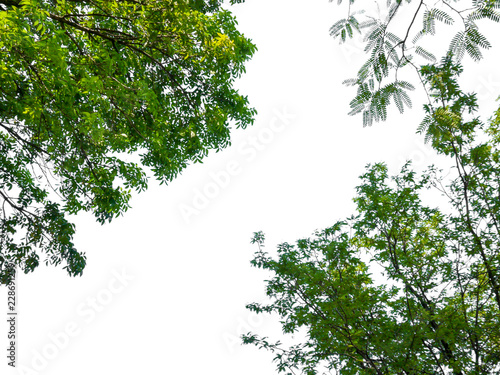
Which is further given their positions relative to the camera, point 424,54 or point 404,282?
point 404,282

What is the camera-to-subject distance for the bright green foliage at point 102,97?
3.69 m

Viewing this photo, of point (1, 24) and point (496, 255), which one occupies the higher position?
point (496, 255)

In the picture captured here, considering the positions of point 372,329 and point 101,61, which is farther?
point 372,329

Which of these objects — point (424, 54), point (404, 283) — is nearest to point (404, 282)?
point (404, 283)

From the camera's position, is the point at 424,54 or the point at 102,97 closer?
the point at 424,54

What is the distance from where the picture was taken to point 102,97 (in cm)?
417

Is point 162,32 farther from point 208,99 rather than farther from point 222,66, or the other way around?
Result: point 208,99

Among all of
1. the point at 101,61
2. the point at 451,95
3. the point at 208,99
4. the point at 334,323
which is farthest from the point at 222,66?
the point at 334,323

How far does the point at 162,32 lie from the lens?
455cm

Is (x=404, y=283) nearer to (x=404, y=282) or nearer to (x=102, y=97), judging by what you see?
(x=404, y=282)

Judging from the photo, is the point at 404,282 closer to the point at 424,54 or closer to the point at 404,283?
the point at 404,283

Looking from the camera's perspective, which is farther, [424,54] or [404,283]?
[404,283]

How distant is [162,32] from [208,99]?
1.48 meters

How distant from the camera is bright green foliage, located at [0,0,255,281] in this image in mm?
3688
